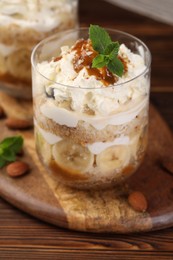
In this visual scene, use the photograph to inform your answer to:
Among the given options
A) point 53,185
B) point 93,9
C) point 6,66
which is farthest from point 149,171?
point 93,9

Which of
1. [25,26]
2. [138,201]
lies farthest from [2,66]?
[138,201]

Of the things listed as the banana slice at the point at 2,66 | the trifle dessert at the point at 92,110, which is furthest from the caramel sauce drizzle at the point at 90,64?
the banana slice at the point at 2,66

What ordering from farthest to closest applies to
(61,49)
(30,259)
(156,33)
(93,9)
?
(93,9), (156,33), (61,49), (30,259)

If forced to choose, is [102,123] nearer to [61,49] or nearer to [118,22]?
[61,49]

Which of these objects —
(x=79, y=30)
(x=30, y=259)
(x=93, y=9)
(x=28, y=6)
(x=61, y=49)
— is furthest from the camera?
(x=93, y=9)

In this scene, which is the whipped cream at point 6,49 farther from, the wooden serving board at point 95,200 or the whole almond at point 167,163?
the whole almond at point 167,163

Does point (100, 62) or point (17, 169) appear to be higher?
point (100, 62)

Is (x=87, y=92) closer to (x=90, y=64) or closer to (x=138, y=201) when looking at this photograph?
(x=90, y=64)
